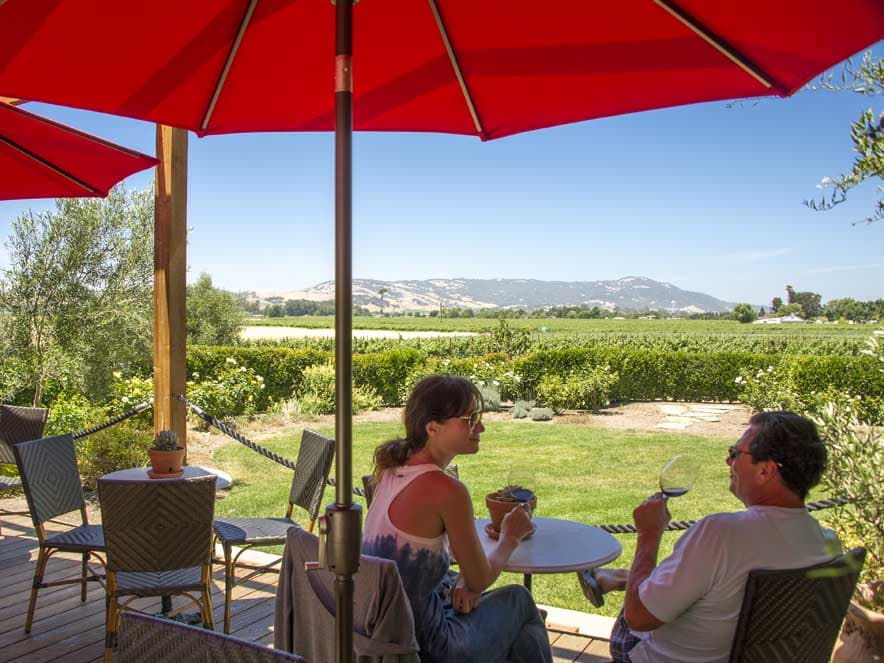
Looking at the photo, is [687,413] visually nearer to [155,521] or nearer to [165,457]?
[165,457]

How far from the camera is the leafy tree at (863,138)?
11.1 feet

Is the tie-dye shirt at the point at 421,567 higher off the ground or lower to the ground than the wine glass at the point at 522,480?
lower

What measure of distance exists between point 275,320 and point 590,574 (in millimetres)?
42976

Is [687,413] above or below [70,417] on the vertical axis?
below

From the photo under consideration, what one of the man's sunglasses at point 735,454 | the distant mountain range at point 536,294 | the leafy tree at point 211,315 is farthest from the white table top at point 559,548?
the distant mountain range at point 536,294

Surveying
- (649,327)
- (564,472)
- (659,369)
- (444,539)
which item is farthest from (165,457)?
(649,327)

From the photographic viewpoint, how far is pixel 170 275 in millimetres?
5215

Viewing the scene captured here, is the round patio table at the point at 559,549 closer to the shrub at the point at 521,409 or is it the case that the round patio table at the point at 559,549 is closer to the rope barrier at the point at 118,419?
the rope barrier at the point at 118,419

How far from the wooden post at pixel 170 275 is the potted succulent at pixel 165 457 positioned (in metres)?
1.73

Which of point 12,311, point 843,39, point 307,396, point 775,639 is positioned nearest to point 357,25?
point 843,39

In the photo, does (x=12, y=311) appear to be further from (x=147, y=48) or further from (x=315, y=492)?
(x=147, y=48)

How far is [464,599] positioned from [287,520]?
2.08m

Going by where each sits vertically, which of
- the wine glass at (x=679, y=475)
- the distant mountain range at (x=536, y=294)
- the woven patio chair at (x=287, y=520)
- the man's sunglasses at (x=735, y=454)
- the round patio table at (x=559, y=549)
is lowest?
the woven patio chair at (x=287, y=520)

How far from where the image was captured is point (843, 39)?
1.76 metres
